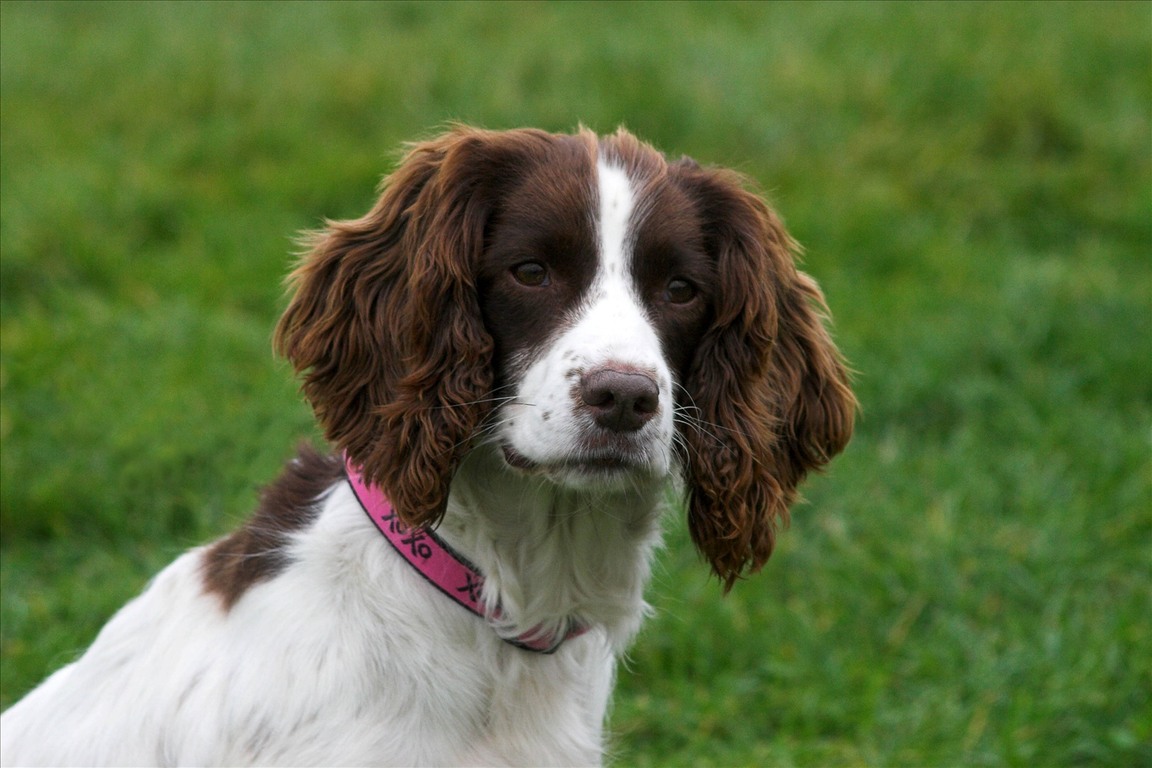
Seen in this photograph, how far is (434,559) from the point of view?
11.2 feet

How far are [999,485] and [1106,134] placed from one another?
12.2 feet

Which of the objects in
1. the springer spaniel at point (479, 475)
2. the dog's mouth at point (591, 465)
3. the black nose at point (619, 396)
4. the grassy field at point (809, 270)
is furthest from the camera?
the grassy field at point (809, 270)

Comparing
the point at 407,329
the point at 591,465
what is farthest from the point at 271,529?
the point at 591,465

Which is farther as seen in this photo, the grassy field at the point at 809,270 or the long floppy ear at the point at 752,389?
the grassy field at the point at 809,270

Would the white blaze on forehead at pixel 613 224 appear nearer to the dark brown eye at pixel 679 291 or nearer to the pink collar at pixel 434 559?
the dark brown eye at pixel 679 291

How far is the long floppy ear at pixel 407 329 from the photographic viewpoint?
3229mm

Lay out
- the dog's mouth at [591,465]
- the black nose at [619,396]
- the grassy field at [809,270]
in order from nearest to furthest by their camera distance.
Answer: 1. the black nose at [619,396]
2. the dog's mouth at [591,465]
3. the grassy field at [809,270]

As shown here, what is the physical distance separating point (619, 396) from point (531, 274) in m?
0.43

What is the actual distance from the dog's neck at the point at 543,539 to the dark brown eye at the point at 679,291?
1.38 ft

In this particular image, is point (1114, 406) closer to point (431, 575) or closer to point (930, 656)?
point (930, 656)

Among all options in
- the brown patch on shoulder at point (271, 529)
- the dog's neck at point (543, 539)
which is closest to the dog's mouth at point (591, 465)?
the dog's neck at point (543, 539)

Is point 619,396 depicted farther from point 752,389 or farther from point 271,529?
point 271,529

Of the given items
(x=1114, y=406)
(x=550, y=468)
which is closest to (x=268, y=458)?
(x=550, y=468)

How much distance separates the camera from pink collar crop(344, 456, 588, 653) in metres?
3.38
